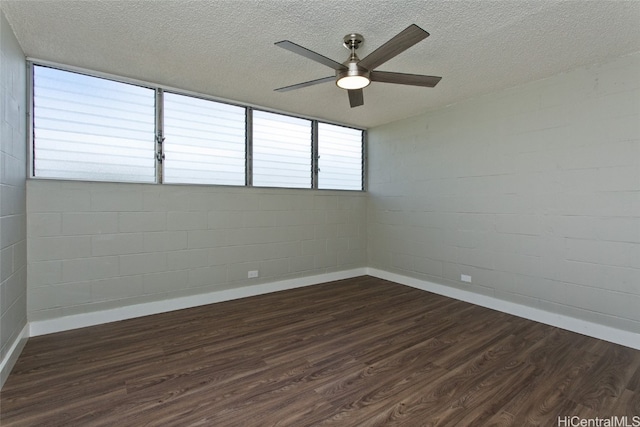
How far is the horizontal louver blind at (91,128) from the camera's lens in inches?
110

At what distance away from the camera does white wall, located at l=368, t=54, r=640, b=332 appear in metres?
2.63

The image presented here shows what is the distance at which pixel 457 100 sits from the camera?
12.4 feet

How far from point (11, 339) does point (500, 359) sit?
3.83 meters

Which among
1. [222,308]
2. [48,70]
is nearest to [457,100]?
[222,308]

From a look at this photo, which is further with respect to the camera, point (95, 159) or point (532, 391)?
point (95, 159)

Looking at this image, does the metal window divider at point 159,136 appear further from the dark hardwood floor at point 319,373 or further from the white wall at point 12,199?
the dark hardwood floor at point 319,373

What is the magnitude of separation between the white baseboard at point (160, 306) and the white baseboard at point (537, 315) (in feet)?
4.93

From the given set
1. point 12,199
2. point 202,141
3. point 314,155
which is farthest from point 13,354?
point 314,155

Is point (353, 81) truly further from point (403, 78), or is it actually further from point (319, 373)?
point (319, 373)

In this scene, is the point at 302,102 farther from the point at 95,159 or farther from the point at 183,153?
the point at 95,159

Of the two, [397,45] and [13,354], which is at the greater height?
[397,45]

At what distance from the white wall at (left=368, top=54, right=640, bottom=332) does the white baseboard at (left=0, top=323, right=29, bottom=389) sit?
14.3 feet

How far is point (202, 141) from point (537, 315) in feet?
14.3

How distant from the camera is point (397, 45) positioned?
1.95m
